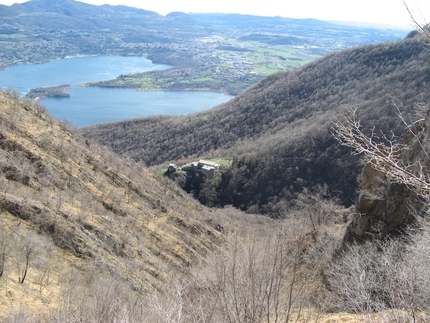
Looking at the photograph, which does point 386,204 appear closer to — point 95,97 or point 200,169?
point 200,169

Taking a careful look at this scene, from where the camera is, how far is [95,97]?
374 ft

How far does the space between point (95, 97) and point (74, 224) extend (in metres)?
108

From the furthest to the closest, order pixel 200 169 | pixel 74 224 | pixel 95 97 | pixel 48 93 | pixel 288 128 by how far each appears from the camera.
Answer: pixel 95 97
pixel 48 93
pixel 288 128
pixel 200 169
pixel 74 224

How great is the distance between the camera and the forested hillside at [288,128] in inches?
1780

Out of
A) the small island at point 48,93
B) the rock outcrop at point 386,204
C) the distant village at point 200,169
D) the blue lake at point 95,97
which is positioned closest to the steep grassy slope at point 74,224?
the rock outcrop at point 386,204

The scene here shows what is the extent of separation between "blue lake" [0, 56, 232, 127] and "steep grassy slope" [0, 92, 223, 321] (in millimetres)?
65281

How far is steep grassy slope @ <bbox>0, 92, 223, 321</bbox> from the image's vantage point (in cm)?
970

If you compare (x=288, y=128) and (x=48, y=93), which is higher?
(x=288, y=128)

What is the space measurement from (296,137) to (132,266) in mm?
41366

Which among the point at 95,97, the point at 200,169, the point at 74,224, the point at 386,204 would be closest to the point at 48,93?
the point at 95,97

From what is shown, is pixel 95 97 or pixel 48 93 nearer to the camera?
pixel 48 93

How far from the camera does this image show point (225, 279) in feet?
24.8

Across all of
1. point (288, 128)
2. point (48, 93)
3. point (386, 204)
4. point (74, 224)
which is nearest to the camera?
point (386, 204)

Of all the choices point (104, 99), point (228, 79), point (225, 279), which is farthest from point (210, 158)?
point (228, 79)
